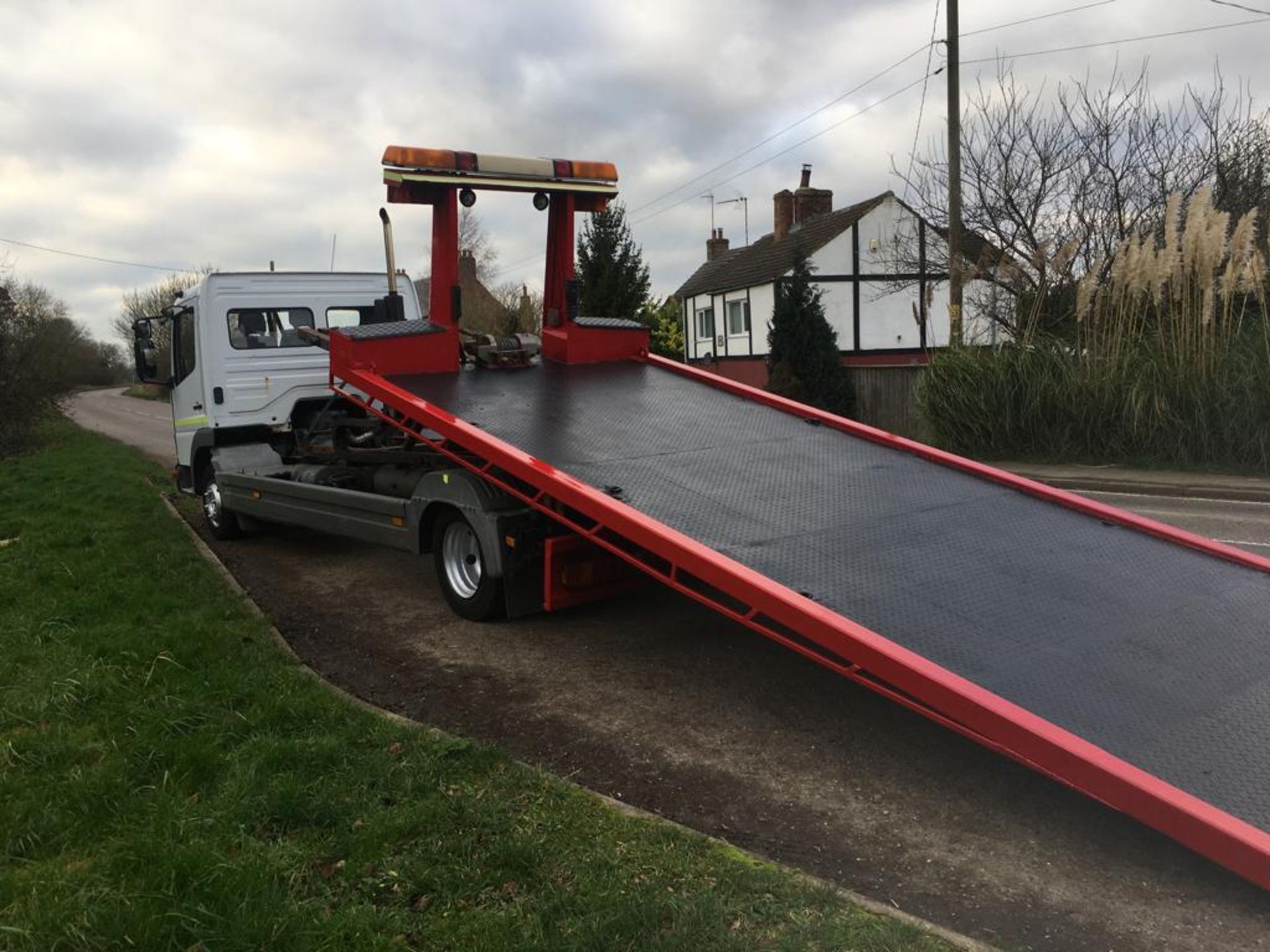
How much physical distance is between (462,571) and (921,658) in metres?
3.50

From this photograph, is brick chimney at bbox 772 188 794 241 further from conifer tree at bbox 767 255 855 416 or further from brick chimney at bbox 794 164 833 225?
conifer tree at bbox 767 255 855 416

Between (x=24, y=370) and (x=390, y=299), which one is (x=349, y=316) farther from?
(x=24, y=370)

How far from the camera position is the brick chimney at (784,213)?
3494 cm

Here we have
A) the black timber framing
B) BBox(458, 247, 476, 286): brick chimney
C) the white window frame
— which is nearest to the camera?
the black timber framing

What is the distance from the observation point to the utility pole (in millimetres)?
16016

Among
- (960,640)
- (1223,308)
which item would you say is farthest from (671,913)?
(1223,308)

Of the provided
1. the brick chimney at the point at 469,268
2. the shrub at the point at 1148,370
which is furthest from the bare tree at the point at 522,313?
the shrub at the point at 1148,370

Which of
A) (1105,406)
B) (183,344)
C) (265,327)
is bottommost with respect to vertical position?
(1105,406)

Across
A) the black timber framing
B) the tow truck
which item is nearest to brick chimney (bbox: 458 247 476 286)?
the black timber framing

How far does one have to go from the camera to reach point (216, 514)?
936 centimetres

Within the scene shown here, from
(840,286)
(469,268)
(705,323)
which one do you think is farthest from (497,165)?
(469,268)

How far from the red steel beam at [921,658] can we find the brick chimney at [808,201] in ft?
102

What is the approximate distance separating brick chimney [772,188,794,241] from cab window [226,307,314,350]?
27.9m

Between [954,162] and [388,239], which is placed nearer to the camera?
[388,239]
